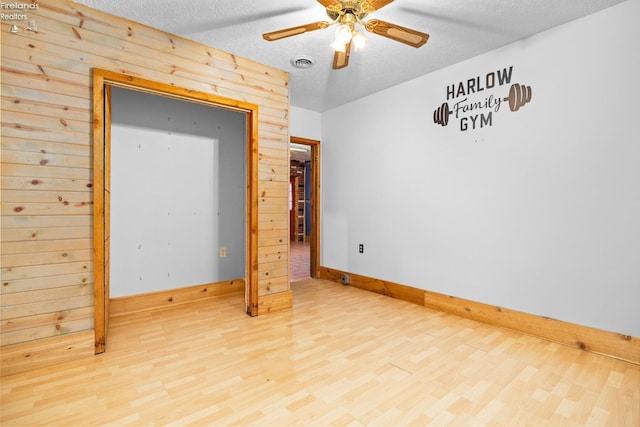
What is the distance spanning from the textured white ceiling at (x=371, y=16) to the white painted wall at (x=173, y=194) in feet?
3.48

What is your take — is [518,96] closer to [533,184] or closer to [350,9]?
[533,184]

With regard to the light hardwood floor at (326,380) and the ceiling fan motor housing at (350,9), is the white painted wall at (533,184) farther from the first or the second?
the ceiling fan motor housing at (350,9)

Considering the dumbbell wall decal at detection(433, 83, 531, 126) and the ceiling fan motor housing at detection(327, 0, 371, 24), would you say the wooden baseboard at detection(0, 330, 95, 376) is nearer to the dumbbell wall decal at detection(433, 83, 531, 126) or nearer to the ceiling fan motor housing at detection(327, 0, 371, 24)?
the ceiling fan motor housing at detection(327, 0, 371, 24)

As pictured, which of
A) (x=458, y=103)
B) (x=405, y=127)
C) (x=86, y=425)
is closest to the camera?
(x=86, y=425)

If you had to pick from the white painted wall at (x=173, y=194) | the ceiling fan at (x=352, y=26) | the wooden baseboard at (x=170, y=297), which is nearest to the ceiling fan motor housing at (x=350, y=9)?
the ceiling fan at (x=352, y=26)

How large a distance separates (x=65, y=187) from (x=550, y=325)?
12.4 ft

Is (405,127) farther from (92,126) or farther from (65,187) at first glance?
(65,187)

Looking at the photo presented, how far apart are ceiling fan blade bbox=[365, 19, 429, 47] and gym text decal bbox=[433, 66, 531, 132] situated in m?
1.13

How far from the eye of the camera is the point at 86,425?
150cm

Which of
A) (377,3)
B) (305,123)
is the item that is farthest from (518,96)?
(305,123)

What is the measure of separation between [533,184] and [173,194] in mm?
3529

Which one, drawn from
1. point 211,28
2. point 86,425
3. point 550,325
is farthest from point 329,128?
point 86,425

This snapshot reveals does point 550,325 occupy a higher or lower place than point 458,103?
lower

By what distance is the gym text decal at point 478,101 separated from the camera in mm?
2668
